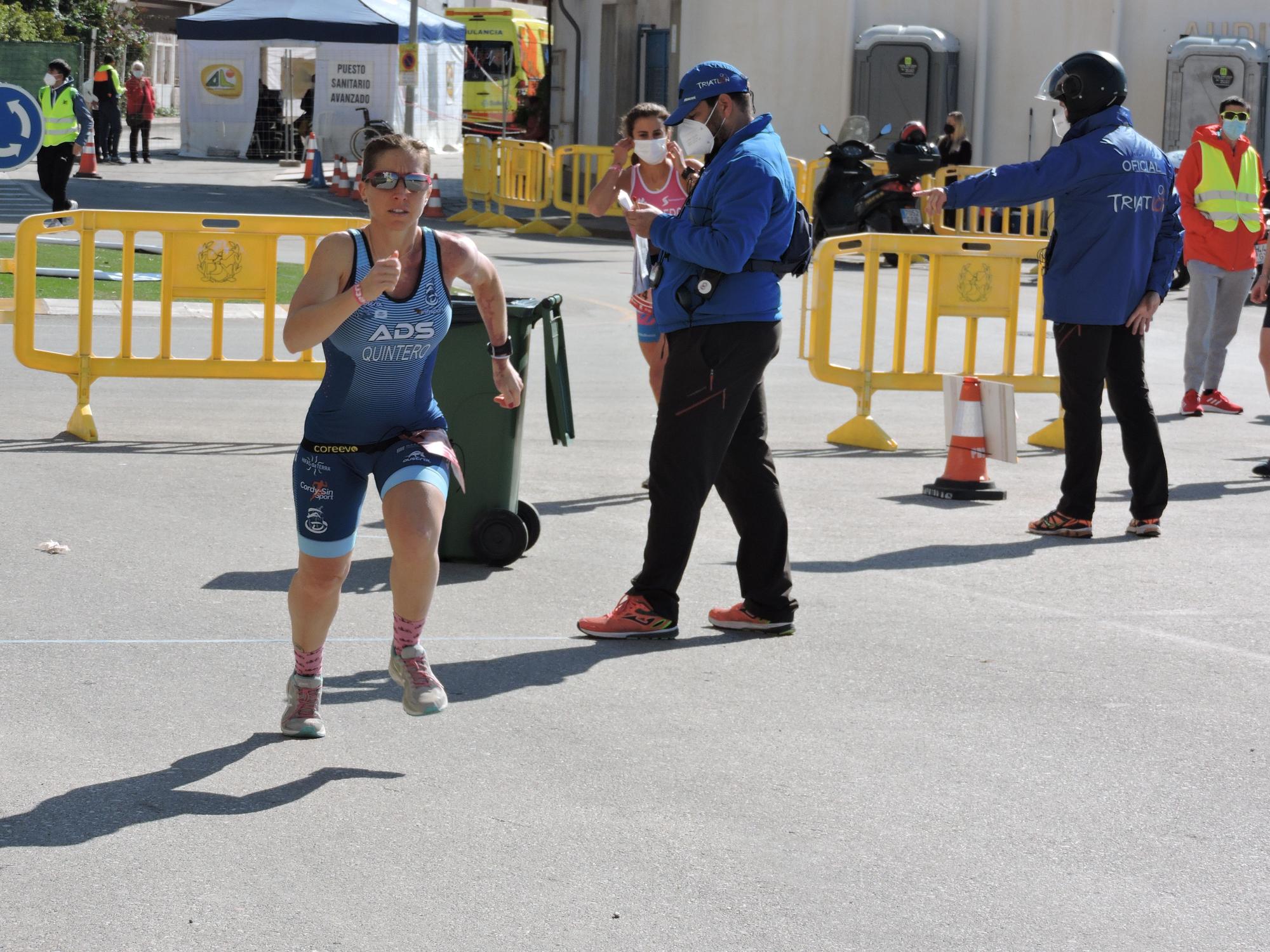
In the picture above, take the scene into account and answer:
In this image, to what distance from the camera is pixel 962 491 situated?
925cm

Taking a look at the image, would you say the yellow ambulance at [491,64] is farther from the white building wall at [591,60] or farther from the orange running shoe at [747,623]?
the orange running shoe at [747,623]

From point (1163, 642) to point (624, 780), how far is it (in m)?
2.55

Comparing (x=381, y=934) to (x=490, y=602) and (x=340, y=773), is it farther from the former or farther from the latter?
(x=490, y=602)

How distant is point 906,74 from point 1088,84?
67.3 feet

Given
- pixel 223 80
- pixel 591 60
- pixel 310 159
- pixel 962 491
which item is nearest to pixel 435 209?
pixel 591 60

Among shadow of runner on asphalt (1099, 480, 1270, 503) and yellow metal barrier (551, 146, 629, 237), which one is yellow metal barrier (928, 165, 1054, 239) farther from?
shadow of runner on asphalt (1099, 480, 1270, 503)

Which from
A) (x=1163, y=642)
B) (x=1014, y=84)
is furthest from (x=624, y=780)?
(x=1014, y=84)

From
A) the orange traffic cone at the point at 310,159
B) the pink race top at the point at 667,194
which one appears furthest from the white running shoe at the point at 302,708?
the orange traffic cone at the point at 310,159

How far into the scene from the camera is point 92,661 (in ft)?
19.2

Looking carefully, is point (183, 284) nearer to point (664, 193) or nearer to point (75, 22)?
point (664, 193)

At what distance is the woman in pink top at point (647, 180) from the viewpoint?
26.2ft

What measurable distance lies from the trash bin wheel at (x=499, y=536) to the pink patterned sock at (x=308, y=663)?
7.37 ft

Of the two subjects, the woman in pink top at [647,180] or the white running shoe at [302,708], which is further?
the woman in pink top at [647,180]

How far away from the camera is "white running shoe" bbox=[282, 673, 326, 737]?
514 centimetres
